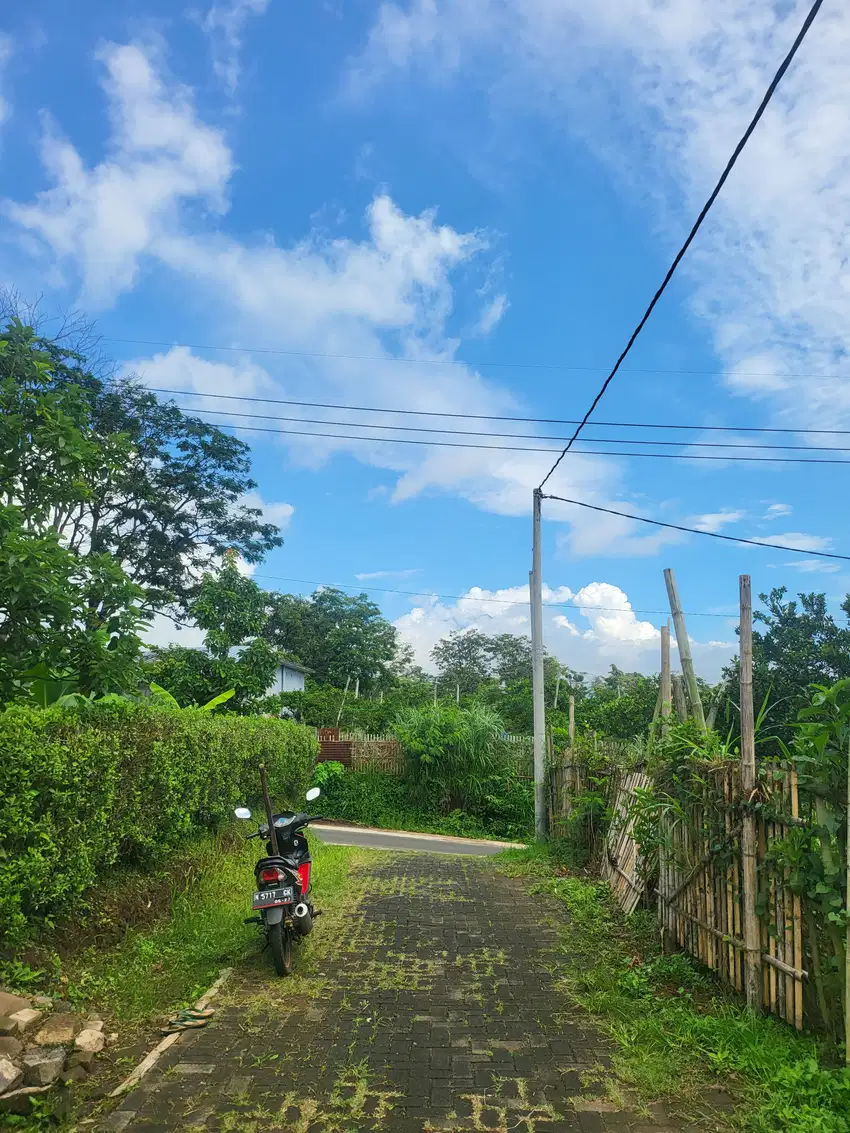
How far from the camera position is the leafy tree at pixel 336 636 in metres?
43.4

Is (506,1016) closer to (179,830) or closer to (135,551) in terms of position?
(179,830)

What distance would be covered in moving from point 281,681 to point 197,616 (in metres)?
21.8

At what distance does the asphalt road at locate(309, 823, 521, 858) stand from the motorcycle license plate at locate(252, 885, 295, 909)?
8.33m

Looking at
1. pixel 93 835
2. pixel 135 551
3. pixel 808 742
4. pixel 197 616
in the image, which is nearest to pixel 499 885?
pixel 93 835

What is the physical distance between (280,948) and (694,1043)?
2875 mm

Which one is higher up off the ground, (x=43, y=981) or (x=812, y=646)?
(x=812, y=646)

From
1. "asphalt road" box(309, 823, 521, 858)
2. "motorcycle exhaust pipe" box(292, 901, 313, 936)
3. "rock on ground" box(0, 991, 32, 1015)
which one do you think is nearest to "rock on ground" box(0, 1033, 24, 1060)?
"rock on ground" box(0, 991, 32, 1015)

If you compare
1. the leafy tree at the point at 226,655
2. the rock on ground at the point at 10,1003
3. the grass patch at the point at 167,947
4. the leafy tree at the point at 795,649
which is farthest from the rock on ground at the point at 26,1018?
the leafy tree at the point at 795,649

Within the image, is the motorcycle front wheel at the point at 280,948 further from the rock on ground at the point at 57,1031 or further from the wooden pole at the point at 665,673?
the wooden pole at the point at 665,673

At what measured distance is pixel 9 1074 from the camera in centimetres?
367

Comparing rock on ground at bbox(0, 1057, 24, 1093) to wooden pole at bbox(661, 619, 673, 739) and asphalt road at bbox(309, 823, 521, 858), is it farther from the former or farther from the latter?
asphalt road at bbox(309, 823, 521, 858)

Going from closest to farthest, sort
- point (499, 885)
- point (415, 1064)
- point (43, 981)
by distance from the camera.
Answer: point (415, 1064) < point (43, 981) < point (499, 885)

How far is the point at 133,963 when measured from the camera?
5645 mm

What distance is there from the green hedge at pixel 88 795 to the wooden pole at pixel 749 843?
14.3ft
